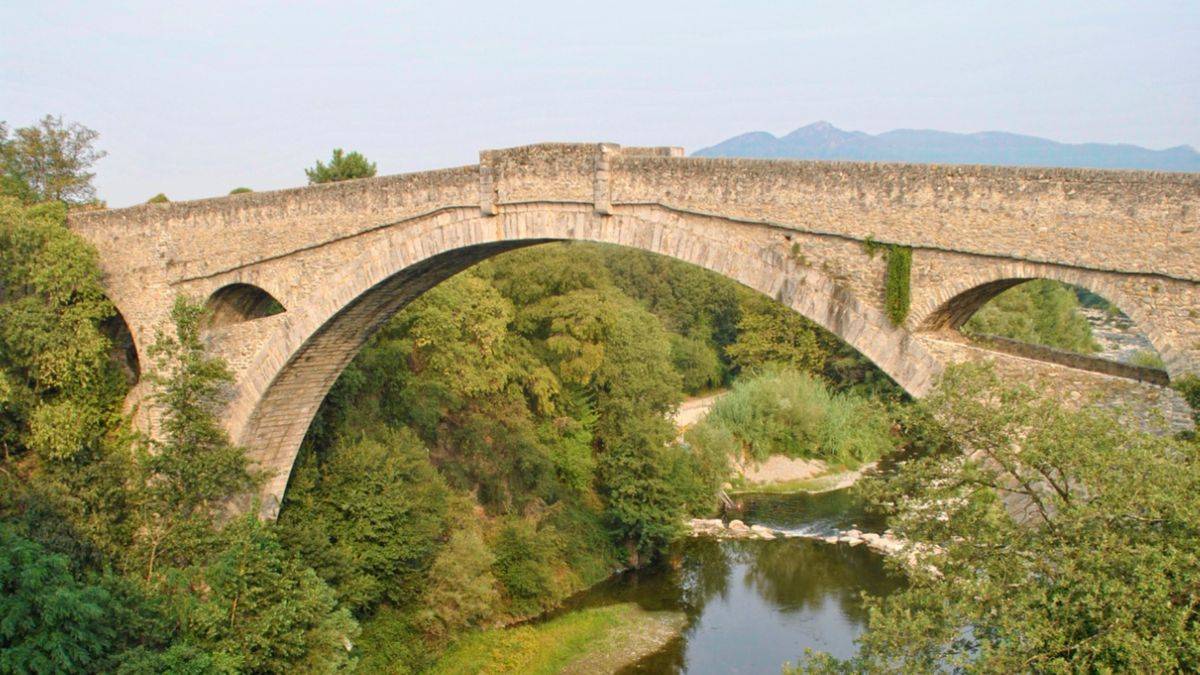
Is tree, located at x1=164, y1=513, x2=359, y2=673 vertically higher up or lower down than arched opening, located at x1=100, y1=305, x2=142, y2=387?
lower down

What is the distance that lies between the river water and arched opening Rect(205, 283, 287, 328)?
29.3 feet

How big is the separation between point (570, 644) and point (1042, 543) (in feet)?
41.2

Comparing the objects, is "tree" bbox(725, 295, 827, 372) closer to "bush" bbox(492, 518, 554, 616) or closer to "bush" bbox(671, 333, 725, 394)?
"bush" bbox(671, 333, 725, 394)

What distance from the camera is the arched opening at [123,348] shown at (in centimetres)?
1777

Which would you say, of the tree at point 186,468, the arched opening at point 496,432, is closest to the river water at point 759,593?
the arched opening at point 496,432

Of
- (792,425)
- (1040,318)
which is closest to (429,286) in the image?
(792,425)

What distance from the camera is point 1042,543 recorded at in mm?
7062

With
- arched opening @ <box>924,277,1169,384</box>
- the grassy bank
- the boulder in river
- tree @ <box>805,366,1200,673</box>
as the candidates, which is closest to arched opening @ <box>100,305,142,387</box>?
the grassy bank

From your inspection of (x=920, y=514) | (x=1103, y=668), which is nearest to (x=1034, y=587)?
(x=1103, y=668)

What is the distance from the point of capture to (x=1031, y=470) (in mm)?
7820

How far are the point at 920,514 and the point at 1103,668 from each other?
6.26 feet

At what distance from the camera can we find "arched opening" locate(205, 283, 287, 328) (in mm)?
16469

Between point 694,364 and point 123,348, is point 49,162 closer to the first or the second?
point 123,348

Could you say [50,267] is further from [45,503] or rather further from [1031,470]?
[1031,470]
